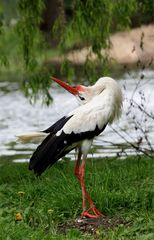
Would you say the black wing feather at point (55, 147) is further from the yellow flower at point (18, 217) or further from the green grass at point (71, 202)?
the yellow flower at point (18, 217)

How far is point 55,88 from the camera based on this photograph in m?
22.7

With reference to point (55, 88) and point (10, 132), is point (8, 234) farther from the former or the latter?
point (55, 88)

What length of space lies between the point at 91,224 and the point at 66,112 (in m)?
10.5

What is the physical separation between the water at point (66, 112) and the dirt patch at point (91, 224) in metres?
2.72

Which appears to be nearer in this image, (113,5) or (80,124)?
(80,124)

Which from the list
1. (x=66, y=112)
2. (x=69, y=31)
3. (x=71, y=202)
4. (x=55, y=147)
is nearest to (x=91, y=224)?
(x=71, y=202)

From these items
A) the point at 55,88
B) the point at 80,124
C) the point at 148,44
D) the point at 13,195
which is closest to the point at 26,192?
the point at 13,195

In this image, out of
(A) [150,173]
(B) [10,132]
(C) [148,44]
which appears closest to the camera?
(A) [150,173]

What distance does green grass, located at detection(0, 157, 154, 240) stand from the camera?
627 centimetres

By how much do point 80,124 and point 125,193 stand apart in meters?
0.87

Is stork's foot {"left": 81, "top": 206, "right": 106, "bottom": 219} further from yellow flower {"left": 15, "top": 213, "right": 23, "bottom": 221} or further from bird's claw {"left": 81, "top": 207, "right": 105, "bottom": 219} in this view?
yellow flower {"left": 15, "top": 213, "right": 23, "bottom": 221}

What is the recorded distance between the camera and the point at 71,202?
7.27m

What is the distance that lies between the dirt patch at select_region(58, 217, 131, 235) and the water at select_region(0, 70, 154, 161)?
2719 millimetres

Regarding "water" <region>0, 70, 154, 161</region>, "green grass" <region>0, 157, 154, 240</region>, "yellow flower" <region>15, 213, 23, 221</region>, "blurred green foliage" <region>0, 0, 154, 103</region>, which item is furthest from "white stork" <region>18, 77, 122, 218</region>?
"blurred green foliage" <region>0, 0, 154, 103</region>
